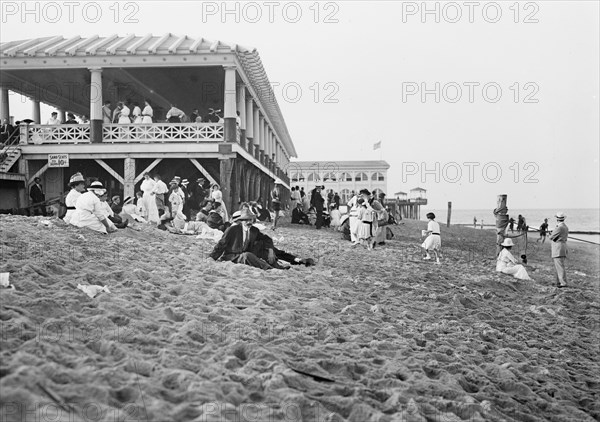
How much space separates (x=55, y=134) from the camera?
18.0m

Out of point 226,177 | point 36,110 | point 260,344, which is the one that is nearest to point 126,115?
point 226,177

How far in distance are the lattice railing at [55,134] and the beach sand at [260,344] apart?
9.09 meters

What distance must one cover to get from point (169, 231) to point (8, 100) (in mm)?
11601

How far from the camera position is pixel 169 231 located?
13.3m

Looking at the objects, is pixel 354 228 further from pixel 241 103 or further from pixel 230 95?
pixel 241 103

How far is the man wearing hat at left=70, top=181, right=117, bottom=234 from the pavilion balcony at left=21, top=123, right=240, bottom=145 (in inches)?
294

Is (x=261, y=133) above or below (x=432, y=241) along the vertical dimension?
above

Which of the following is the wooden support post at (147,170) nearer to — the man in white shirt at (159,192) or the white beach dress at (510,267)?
the man in white shirt at (159,192)

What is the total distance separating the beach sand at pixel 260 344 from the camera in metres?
3.79

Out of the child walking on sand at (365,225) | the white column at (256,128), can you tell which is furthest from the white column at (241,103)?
the child walking on sand at (365,225)

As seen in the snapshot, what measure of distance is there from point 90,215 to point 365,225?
7272 millimetres

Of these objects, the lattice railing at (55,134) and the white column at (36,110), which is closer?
the lattice railing at (55,134)

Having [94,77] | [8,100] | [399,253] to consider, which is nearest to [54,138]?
[94,77]

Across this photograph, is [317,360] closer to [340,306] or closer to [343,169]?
[340,306]
